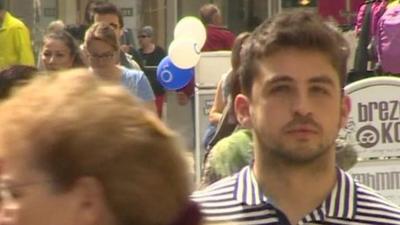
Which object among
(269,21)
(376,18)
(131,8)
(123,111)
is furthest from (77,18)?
(123,111)

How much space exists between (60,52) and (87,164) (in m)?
6.12

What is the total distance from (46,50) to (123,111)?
6201 millimetres

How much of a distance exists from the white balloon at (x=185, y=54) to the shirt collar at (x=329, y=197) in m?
8.21

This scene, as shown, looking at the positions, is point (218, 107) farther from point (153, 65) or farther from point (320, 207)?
point (153, 65)

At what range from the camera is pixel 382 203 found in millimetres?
3078

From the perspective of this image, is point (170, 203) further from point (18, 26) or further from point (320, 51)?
point (18, 26)

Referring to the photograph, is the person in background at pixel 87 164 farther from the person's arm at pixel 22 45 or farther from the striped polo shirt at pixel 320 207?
the person's arm at pixel 22 45

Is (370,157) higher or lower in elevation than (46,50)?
lower

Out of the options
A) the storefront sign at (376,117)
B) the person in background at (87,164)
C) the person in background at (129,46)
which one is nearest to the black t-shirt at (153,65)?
the person in background at (129,46)

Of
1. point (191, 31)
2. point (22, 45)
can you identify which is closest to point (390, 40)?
point (22, 45)

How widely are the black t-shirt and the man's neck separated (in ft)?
35.2

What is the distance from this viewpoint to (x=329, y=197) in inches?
121

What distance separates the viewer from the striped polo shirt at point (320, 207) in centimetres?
303

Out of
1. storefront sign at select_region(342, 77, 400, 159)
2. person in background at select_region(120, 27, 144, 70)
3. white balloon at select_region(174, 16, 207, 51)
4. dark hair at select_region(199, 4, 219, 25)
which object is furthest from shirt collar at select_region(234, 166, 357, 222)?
dark hair at select_region(199, 4, 219, 25)
